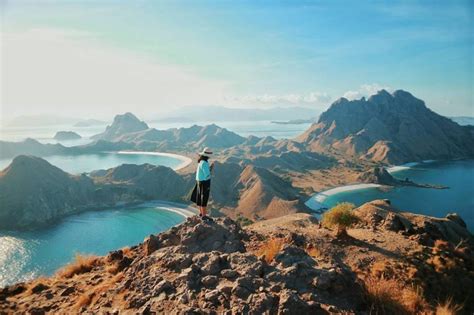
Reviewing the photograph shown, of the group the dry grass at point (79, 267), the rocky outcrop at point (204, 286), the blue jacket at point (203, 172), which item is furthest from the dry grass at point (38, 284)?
the blue jacket at point (203, 172)

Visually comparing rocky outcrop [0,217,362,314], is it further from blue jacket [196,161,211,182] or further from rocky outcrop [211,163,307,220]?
rocky outcrop [211,163,307,220]

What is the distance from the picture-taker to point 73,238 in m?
70.7

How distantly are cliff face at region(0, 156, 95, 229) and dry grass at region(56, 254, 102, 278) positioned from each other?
263 ft

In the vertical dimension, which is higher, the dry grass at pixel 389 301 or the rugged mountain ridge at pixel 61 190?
the dry grass at pixel 389 301

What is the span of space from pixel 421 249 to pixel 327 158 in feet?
517

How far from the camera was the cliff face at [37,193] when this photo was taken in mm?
81625

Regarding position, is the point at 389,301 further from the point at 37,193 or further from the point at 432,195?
the point at 432,195

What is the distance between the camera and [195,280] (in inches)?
283

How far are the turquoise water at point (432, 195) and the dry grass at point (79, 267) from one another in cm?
7706

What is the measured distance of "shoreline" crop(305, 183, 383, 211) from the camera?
9097 cm

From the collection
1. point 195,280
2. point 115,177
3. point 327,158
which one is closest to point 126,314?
point 195,280

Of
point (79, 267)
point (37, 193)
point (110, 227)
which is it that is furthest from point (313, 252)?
point (37, 193)

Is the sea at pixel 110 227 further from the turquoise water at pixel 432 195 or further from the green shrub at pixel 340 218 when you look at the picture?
the green shrub at pixel 340 218

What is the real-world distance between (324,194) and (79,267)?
9903 cm
